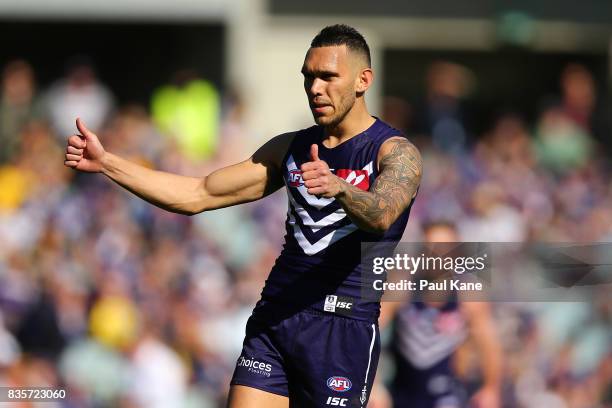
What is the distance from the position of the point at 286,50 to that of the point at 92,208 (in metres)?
6.01

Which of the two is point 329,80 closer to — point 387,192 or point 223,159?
point 387,192

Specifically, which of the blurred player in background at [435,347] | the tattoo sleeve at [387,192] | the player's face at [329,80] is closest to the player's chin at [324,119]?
the player's face at [329,80]

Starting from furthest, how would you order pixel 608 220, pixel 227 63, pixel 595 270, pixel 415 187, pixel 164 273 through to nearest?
pixel 227 63 → pixel 608 220 → pixel 164 273 → pixel 595 270 → pixel 415 187

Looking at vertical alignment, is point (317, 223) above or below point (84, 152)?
below

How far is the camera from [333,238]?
635 cm

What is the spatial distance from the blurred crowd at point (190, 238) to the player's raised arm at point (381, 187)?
12.3 ft

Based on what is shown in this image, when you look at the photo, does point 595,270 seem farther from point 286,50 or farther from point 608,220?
point 286,50

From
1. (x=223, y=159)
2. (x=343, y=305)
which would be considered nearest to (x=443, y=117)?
(x=223, y=159)

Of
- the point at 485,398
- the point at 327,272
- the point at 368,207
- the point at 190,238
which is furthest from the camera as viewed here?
the point at 190,238

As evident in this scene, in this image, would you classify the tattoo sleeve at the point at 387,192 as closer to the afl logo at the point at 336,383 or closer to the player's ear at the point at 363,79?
the player's ear at the point at 363,79

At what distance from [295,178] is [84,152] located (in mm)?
1160

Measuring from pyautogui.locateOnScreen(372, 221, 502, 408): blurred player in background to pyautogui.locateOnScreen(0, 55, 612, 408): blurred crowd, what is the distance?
21 centimetres

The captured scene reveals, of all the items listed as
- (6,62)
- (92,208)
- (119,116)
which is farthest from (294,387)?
(6,62)

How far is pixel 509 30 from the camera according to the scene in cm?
1952
